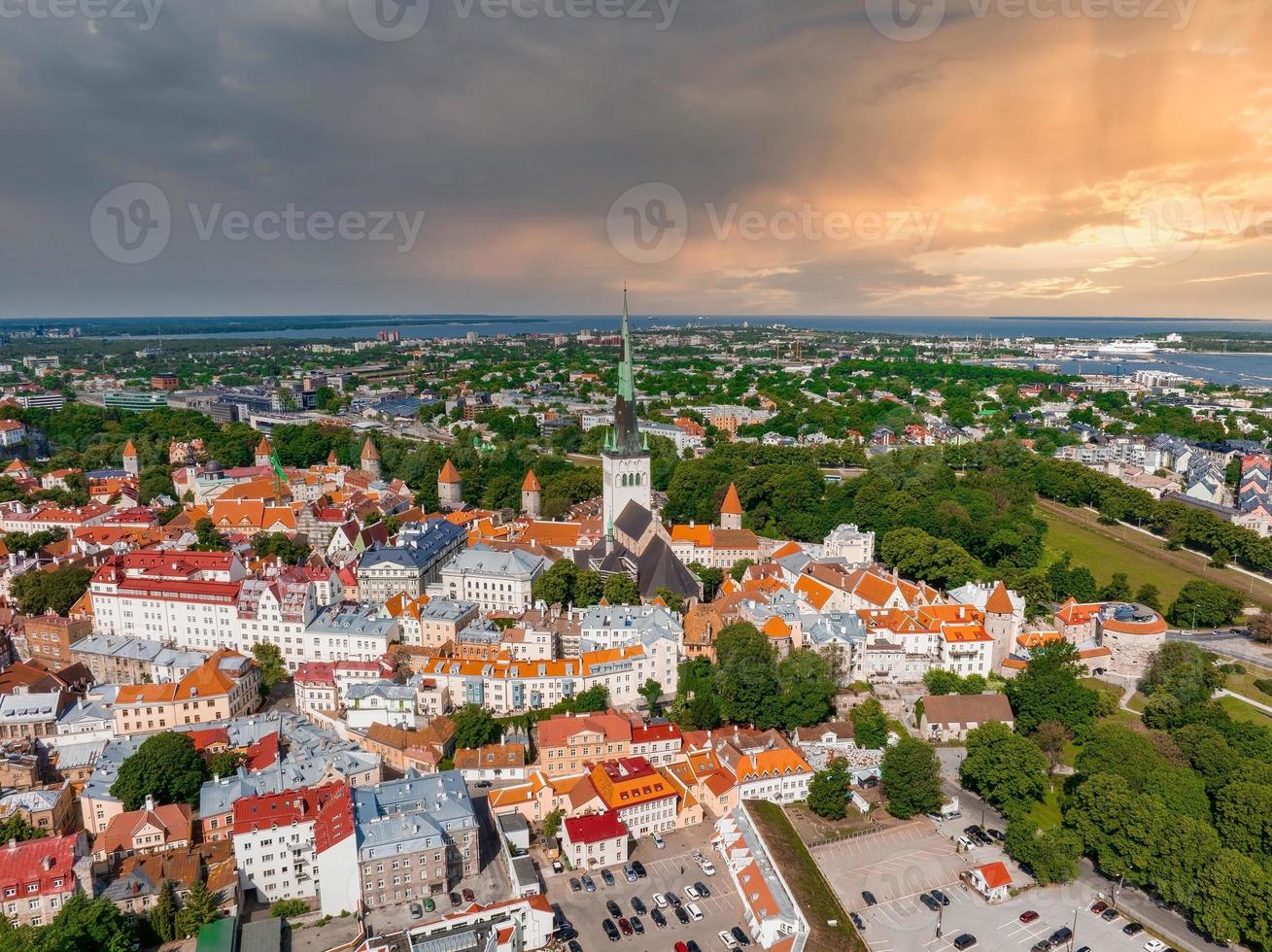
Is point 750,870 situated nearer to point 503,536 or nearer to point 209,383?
point 503,536

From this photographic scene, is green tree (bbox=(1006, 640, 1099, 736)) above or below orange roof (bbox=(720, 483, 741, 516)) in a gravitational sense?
below

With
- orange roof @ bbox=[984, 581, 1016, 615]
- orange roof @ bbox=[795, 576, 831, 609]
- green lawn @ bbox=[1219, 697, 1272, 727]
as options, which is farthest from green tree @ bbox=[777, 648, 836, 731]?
green lawn @ bbox=[1219, 697, 1272, 727]

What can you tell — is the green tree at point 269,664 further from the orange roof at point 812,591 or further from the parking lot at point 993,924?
the parking lot at point 993,924

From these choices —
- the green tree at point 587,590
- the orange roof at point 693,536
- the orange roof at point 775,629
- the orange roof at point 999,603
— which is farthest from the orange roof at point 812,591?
the green tree at point 587,590

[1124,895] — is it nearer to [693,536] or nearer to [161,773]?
[693,536]

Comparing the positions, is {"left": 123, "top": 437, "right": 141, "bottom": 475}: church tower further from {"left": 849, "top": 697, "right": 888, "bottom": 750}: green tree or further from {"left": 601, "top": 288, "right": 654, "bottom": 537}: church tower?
{"left": 849, "top": 697, "right": 888, "bottom": 750}: green tree

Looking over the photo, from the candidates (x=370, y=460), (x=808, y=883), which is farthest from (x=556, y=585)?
(x=370, y=460)
